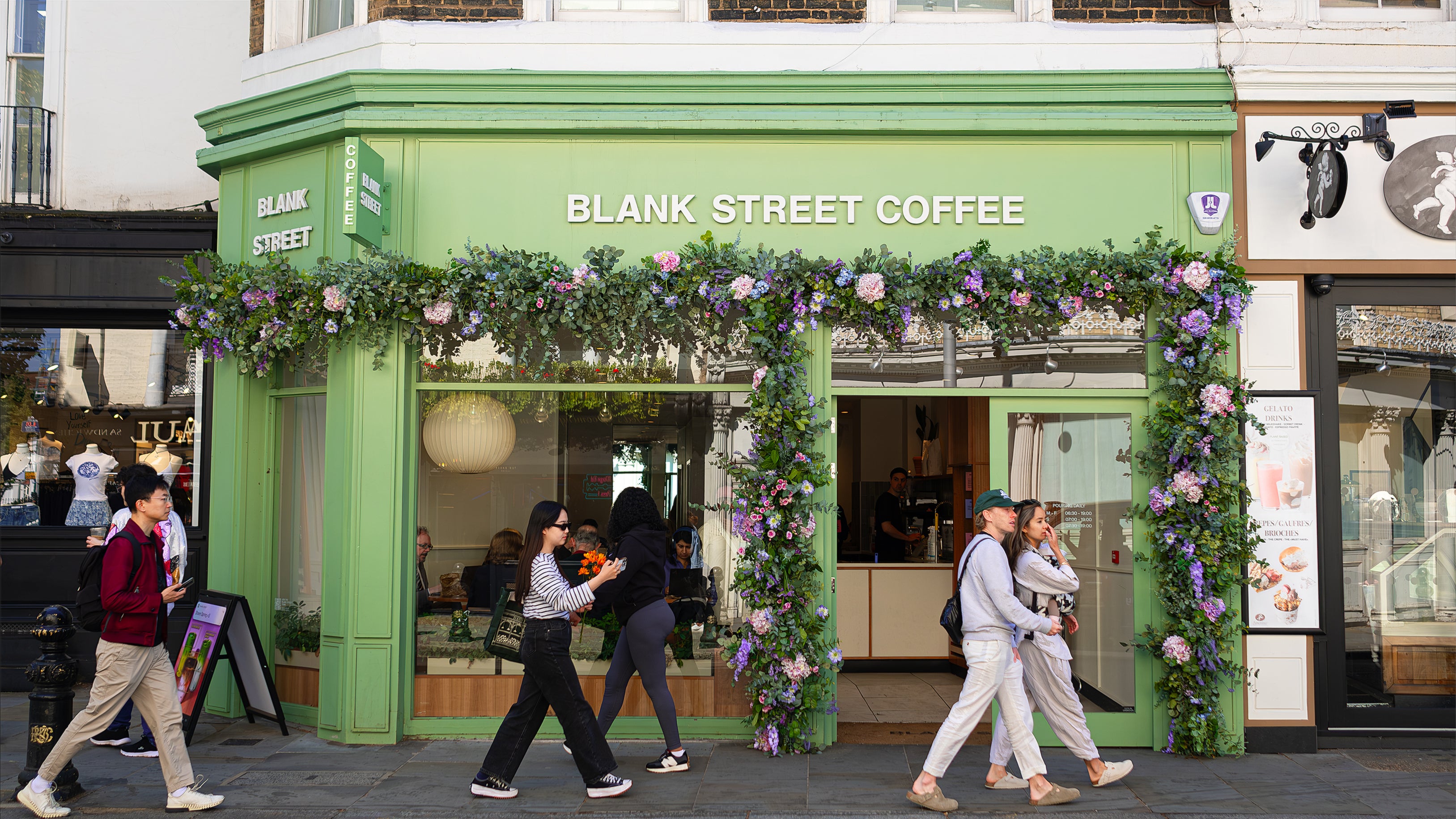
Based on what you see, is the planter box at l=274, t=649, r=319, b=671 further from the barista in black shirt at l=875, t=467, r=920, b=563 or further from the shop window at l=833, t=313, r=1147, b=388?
the barista in black shirt at l=875, t=467, r=920, b=563

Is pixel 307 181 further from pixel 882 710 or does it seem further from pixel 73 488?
pixel 882 710

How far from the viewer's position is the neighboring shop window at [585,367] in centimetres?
751

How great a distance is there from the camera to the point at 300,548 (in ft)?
26.2

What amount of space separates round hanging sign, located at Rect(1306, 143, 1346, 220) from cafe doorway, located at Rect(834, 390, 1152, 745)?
6.10ft

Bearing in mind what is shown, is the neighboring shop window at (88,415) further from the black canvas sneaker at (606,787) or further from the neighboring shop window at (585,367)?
the black canvas sneaker at (606,787)

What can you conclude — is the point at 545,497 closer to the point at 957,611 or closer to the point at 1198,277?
the point at 957,611

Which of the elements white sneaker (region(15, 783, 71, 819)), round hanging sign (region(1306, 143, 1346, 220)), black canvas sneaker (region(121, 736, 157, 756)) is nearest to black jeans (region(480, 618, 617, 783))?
white sneaker (region(15, 783, 71, 819))

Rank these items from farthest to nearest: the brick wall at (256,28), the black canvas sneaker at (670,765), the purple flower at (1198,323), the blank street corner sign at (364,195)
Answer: the brick wall at (256,28) < the purple flower at (1198,323) < the blank street corner sign at (364,195) < the black canvas sneaker at (670,765)

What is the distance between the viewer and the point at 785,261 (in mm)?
7051

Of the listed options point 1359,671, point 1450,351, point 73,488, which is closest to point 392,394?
point 73,488

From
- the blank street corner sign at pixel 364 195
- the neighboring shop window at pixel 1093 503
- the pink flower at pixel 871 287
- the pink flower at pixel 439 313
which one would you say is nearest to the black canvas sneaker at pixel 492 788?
the pink flower at pixel 439 313

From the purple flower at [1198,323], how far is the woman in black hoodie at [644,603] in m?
3.89

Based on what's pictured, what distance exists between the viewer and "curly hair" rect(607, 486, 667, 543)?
639 centimetres

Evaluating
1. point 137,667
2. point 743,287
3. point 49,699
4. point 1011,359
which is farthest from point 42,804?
point 1011,359
